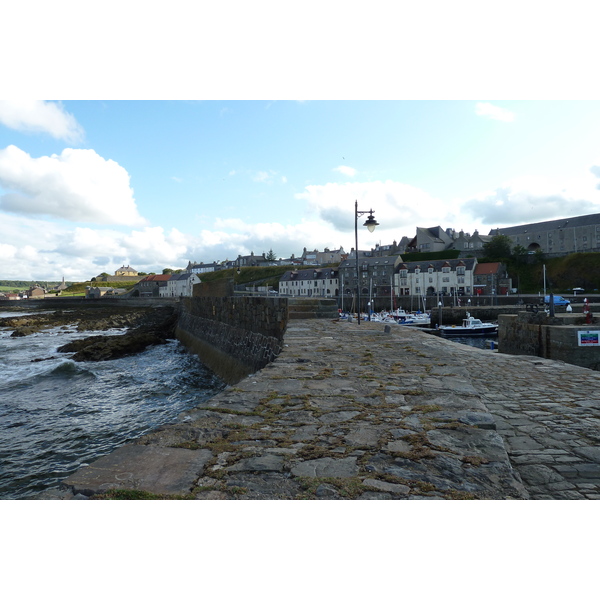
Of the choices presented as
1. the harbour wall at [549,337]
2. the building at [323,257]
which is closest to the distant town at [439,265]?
the building at [323,257]

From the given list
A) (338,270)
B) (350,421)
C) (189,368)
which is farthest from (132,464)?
(338,270)

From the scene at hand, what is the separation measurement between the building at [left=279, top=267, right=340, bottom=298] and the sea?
52.5 metres

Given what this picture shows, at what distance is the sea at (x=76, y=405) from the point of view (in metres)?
7.28

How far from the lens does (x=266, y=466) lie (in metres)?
2.67

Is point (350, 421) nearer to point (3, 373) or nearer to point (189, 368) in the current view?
point (189, 368)

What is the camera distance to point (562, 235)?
72500mm

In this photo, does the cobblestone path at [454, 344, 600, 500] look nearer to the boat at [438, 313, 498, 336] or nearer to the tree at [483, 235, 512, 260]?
the boat at [438, 313, 498, 336]

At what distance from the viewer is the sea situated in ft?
23.9

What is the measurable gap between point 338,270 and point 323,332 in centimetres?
6146

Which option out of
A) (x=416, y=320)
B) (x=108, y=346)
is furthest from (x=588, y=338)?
(x=416, y=320)

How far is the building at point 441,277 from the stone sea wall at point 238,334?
151 ft

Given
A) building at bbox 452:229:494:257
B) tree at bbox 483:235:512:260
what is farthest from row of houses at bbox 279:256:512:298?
building at bbox 452:229:494:257

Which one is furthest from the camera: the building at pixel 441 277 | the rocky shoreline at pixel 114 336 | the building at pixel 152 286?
the building at pixel 152 286

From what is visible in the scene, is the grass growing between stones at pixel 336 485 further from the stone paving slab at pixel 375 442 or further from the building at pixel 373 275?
the building at pixel 373 275
